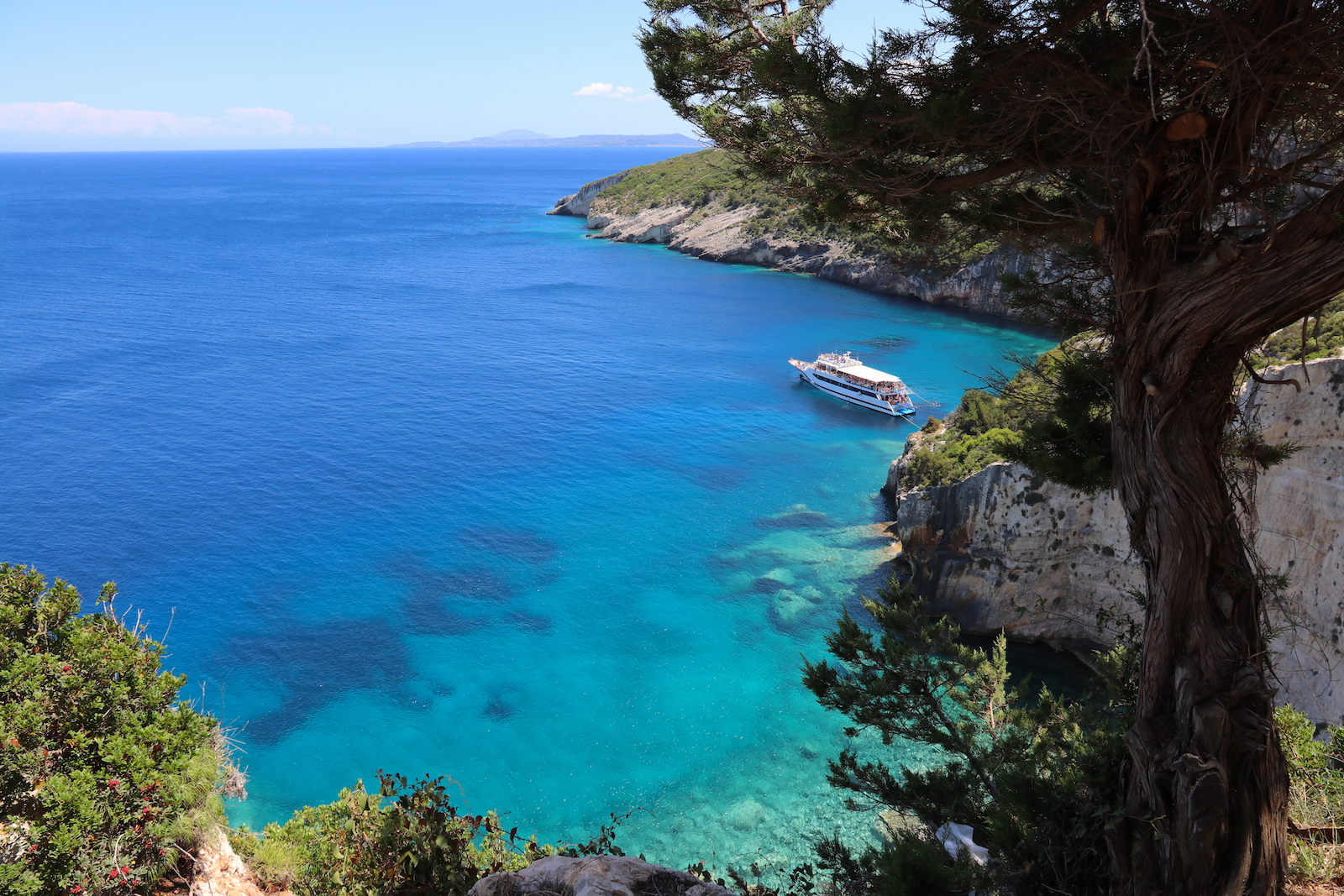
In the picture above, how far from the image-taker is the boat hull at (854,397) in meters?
41.3

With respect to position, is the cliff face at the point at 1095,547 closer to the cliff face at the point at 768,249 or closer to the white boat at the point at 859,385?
the white boat at the point at 859,385

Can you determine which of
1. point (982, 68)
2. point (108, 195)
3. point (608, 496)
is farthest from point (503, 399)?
point (108, 195)

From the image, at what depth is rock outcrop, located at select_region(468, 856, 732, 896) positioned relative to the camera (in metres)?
6.34

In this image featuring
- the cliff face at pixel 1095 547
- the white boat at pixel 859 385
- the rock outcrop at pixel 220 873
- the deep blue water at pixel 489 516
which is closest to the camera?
the rock outcrop at pixel 220 873

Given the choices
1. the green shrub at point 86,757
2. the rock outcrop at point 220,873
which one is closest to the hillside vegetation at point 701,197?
the green shrub at point 86,757

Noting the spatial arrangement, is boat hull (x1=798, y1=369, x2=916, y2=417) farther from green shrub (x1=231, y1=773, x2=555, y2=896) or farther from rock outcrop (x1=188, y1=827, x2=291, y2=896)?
rock outcrop (x1=188, y1=827, x2=291, y2=896)

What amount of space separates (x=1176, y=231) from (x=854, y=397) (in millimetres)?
38635

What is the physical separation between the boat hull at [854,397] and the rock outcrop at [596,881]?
36.9 metres

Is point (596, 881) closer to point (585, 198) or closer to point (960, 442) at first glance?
point (960, 442)

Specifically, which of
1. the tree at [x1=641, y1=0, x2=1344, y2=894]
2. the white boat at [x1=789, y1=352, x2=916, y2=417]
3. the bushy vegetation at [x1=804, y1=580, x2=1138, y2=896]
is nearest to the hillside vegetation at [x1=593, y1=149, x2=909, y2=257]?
the white boat at [x1=789, y1=352, x2=916, y2=417]

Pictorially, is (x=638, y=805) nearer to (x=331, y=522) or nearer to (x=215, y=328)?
(x=331, y=522)

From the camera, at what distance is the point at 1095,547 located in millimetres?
19641

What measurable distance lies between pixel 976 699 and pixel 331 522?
26.9 metres

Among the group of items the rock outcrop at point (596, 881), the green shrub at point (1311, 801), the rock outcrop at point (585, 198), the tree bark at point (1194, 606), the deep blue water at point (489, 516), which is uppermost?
the rock outcrop at point (585, 198)
